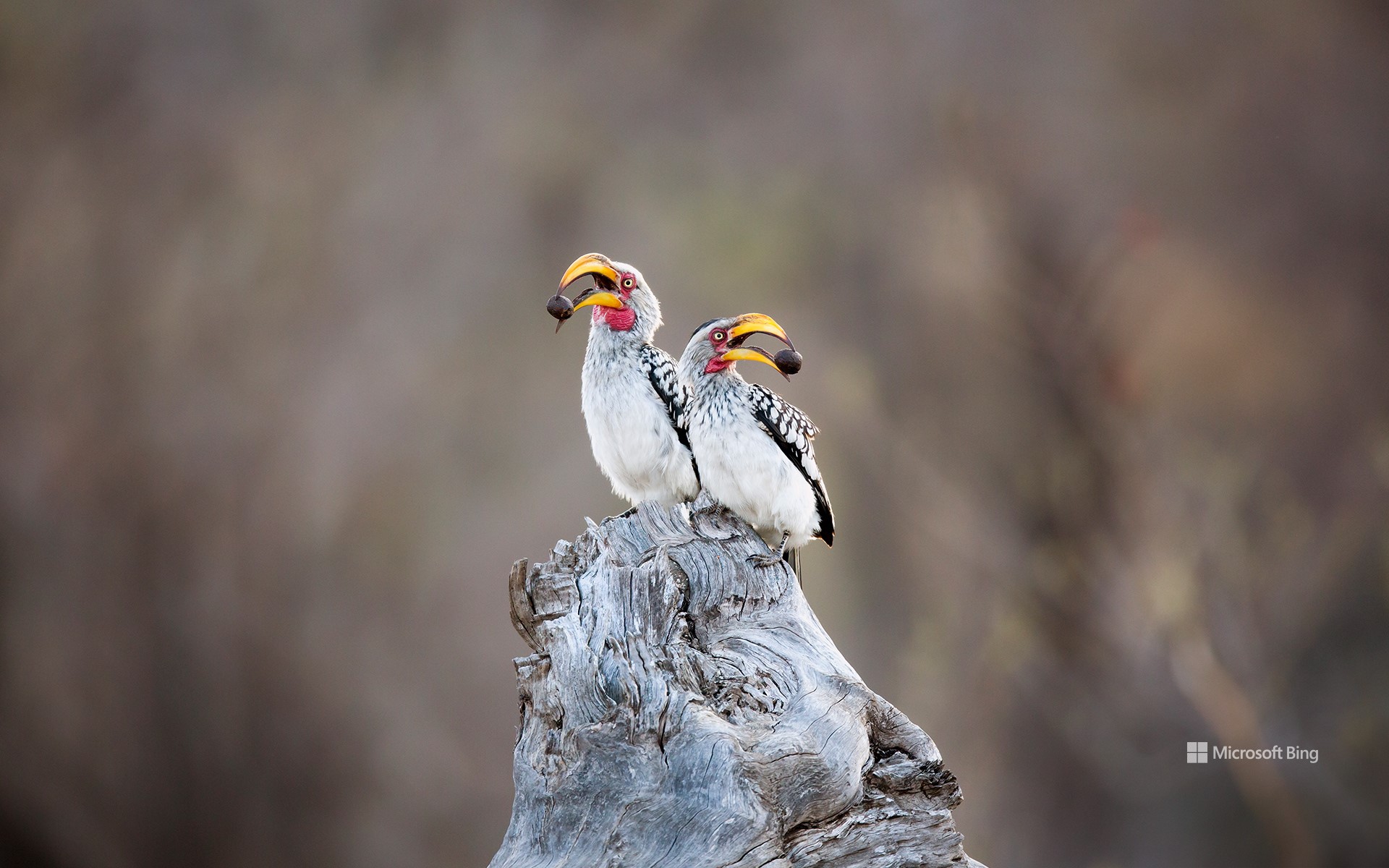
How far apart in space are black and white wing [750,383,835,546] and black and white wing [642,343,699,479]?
1.12 feet

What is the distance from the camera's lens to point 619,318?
4418mm

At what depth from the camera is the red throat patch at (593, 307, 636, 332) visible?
441 centimetres

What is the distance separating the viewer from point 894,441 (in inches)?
343

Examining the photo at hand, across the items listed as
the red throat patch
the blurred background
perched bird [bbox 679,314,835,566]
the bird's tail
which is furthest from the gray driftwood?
the blurred background

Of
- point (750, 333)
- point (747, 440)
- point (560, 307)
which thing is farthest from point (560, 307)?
point (747, 440)

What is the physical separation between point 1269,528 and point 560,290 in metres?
6.59

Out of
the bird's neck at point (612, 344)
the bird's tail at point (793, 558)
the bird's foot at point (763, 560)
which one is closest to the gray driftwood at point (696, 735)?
the bird's foot at point (763, 560)

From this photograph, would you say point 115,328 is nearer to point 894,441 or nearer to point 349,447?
point 349,447

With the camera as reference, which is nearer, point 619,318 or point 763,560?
point 763,560

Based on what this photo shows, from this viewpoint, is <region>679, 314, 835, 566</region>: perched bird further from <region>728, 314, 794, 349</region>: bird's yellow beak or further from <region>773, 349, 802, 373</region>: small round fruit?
<region>773, 349, 802, 373</region>: small round fruit

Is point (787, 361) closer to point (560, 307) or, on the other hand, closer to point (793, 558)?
point (560, 307)

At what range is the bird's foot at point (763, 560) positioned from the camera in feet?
11.7

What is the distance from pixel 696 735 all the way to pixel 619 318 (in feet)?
7.13

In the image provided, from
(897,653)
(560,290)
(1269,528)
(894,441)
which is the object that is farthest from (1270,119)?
(560,290)
